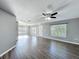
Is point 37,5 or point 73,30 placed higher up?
point 37,5

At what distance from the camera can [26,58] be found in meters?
3.27

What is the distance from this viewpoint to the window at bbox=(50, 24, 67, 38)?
7629 millimetres

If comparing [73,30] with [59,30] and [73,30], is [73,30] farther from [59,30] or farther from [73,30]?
[59,30]

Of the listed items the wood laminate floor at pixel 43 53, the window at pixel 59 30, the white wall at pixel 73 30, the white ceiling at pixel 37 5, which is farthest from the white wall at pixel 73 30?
the white ceiling at pixel 37 5

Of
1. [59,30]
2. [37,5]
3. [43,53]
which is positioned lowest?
[43,53]

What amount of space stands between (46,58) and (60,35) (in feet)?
17.5

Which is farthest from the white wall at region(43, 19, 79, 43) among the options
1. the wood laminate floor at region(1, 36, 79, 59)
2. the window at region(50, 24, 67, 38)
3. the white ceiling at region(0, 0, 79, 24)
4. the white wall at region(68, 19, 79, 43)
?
the white ceiling at region(0, 0, 79, 24)

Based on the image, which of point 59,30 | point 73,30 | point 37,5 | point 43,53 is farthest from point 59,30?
point 37,5

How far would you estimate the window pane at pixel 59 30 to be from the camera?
302 inches

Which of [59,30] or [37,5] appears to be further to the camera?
[59,30]

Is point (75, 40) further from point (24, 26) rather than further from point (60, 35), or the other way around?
point (24, 26)

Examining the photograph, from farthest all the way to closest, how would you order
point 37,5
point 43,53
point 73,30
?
1. point 73,30
2. point 43,53
3. point 37,5

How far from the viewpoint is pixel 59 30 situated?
27.5ft

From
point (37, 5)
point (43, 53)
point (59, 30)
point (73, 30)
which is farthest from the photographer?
point (59, 30)
